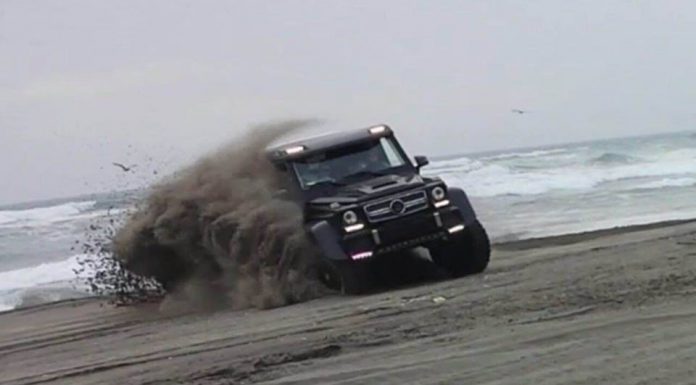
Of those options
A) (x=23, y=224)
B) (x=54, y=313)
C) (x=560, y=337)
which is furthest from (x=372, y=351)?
(x=23, y=224)

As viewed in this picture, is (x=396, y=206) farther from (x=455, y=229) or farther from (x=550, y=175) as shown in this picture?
(x=550, y=175)

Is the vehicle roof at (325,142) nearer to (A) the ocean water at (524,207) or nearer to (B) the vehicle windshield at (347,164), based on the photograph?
(B) the vehicle windshield at (347,164)

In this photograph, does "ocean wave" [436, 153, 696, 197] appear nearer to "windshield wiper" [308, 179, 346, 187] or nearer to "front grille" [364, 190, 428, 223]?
"windshield wiper" [308, 179, 346, 187]

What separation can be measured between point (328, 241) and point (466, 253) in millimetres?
1699

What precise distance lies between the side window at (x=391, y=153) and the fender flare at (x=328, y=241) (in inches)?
69.6

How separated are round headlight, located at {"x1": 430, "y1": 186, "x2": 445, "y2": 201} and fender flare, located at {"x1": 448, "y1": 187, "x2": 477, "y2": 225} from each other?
5.5 inches

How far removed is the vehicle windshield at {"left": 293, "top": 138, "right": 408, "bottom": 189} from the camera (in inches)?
505

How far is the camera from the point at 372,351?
7.28 meters

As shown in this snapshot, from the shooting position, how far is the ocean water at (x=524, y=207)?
22234 millimetres

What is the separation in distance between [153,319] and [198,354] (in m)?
5.17

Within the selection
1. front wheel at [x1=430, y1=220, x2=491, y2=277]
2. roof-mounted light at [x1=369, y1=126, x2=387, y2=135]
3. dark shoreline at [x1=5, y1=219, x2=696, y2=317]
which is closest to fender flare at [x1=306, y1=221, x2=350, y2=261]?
front wheel at [x1=430, y1=220, x2=491, y2=277]

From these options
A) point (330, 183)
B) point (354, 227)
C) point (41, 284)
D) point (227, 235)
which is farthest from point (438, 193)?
point (41, 284)

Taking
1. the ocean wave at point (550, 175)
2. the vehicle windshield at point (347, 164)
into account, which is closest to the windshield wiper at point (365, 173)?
→ the vehicle windshield at point (347, 164)

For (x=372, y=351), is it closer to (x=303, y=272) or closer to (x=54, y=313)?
(x=303, y=272)
